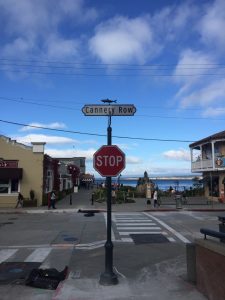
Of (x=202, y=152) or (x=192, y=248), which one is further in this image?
(x=202, y=152)

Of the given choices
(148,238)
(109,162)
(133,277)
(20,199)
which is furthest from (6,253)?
(20,199)

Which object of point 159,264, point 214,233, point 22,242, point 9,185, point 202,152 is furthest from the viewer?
point 202,152

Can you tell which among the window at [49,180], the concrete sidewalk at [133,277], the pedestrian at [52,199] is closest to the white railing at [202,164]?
the window at [49,180]

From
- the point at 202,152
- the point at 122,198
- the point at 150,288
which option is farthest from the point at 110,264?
the point at 202,152

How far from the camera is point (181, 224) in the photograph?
815 inches

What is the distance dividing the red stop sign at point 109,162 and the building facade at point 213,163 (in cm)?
2960

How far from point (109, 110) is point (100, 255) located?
5.00 metres

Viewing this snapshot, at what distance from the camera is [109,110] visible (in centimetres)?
909

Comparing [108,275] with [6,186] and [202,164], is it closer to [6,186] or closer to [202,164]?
[6,186]

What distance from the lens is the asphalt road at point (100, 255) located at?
7.96 metres

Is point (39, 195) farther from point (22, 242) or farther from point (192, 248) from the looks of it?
point (192, 248)

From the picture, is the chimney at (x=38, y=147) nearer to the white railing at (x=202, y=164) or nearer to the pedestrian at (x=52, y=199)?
the pedestrian at (x=52, y=199)

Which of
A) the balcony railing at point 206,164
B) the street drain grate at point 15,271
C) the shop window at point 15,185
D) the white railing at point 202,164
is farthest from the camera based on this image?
the white railing at point 202,164

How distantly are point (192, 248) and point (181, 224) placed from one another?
1238 centimetres
